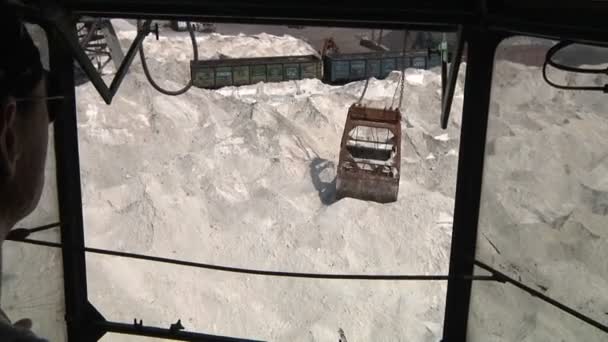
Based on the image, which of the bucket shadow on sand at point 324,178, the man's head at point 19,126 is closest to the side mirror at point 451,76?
the man's head at point 19,126

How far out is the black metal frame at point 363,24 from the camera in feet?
7.68

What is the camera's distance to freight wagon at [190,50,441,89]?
1381 cm

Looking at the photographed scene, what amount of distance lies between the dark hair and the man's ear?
2 cm

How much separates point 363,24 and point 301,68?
12003mm

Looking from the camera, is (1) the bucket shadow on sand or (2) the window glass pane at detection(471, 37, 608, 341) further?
(1) the bucket shadow on sand

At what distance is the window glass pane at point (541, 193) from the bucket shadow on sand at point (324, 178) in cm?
742

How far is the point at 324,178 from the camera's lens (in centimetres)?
1074

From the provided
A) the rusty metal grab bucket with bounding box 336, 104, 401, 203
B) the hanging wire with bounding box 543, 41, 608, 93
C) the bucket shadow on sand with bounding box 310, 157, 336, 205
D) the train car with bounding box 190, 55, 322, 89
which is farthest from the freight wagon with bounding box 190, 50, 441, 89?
the hanging wire with bounding box 543, 41, 608, 93

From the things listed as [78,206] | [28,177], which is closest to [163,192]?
[78,206]

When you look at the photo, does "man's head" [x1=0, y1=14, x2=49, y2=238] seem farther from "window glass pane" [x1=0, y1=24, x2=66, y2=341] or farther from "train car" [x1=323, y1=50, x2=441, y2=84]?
"train car" [x1=323, y1=50, x2=441, y2=84]

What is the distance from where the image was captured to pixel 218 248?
878 cm

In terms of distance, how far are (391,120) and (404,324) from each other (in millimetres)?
3472

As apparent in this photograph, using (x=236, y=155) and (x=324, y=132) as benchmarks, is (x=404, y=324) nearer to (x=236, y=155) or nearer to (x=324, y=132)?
(x=236, y=155)

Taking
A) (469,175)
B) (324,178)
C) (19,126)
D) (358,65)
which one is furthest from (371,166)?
(19,126)
